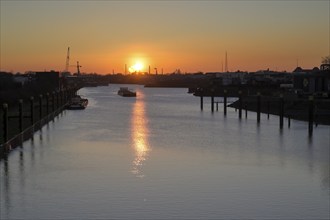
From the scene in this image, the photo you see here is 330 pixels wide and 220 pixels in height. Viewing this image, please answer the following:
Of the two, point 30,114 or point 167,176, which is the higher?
point 30,114

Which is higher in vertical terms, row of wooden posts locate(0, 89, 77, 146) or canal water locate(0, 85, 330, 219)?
row of wooden posts locate(0, 89, 77, 146)

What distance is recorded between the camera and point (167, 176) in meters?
19.6

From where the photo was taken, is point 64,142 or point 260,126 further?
point 260,126

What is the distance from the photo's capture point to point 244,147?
28.3 m

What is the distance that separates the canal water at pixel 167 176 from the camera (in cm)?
1528

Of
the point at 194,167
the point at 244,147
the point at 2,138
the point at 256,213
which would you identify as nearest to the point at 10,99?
the point at 2,138

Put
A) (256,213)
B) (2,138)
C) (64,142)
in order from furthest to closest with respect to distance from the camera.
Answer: (64,142)
(2,138)
(256,213)

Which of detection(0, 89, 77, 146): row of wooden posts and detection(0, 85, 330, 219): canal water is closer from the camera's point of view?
detection(0, 85, 330, 219): canal water

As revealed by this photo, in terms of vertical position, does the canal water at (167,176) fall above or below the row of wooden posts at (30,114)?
below

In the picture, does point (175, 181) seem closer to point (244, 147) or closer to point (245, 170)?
point (245, 170)

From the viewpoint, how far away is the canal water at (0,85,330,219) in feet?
50.1

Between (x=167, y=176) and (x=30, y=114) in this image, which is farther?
(x=30, y=114)

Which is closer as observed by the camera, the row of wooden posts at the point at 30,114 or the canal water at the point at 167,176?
the canal water at the point at 167,176

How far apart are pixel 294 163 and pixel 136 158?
642 centimetres
